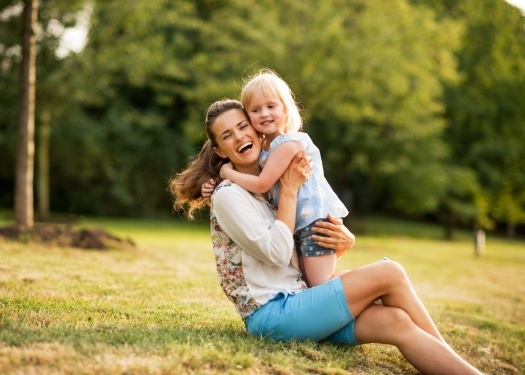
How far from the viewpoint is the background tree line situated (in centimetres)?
1483

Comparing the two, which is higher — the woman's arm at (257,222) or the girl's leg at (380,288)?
the woman's arm at (257,222)

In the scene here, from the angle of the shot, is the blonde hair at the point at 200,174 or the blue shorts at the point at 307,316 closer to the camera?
the blue shorts at the point at 307,316

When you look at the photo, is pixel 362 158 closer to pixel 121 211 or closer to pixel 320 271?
pixel 121 211

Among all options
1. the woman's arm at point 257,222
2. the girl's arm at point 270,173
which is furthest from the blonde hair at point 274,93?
the woman's arm at point 257,222

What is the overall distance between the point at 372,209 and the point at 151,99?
16169 millimetres

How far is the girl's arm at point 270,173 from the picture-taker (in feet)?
13.3

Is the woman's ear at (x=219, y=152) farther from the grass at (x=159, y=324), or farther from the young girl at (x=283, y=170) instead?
the grass at (x=159, y=324)

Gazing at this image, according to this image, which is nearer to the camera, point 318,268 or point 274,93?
point 318,268

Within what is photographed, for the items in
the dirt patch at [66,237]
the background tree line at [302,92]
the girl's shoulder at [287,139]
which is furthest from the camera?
the background tree line at [302,92]

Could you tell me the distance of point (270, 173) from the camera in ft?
13.3

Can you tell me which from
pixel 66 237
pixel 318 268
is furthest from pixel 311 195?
pixel 66 237

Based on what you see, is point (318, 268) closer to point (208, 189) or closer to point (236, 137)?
point (208, 189)

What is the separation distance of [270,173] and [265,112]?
0.50m

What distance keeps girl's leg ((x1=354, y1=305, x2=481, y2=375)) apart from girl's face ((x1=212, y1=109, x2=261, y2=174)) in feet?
4.19
